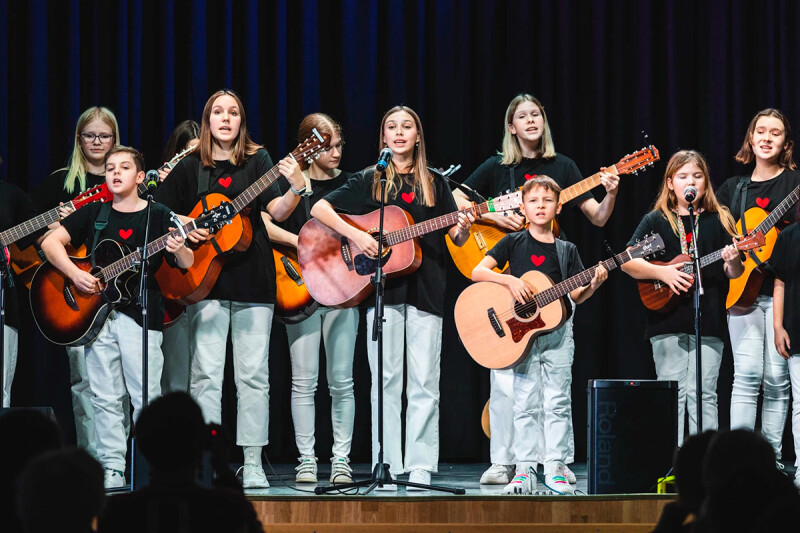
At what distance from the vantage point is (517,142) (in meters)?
6.41

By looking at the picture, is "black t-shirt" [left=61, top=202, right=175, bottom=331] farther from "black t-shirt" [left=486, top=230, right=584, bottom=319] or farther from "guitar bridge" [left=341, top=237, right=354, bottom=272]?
"black t-shirt" [left=486, top=230, right=584, bottom=319]

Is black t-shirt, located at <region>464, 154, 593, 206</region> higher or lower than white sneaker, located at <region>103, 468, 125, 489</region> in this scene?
higher

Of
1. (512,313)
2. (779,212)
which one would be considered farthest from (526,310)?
(779,212)

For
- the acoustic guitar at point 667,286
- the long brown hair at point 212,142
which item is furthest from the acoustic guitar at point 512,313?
the long brown hair at point 212,142

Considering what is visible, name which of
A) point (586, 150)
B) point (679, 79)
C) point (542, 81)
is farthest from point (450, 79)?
point (679, 79)

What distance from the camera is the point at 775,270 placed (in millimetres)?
5770

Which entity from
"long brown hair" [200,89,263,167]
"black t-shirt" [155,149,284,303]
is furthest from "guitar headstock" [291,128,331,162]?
"long brown hair" [200,89,263,167]

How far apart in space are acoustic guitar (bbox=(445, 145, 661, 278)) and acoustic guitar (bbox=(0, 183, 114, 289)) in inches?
88.2

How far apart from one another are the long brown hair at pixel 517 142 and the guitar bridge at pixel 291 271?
1526 mm

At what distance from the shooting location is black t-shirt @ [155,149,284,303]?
5.50 metres

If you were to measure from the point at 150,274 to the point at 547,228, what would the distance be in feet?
7.39

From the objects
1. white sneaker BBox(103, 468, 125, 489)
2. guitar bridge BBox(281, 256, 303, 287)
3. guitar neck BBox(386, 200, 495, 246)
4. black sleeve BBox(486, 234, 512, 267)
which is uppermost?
guitar neck BBox(386, 200, 495, 246)

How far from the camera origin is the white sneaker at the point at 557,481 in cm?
515

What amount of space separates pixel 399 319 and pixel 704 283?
1.89 metres
